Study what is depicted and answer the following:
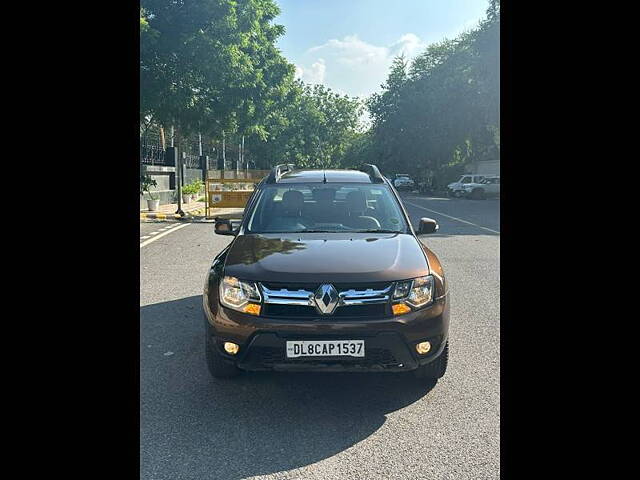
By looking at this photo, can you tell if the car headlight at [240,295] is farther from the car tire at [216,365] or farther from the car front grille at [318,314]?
the car tire at [216,365]

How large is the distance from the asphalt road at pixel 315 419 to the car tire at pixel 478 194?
109ft

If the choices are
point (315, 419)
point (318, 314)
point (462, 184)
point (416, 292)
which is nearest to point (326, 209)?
point (416, 292)

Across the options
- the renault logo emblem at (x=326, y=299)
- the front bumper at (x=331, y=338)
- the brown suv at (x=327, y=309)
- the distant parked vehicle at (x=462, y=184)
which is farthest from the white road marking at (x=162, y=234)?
the distant parked vehicle at (x=462, y=184)

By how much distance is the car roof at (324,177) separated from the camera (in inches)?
227

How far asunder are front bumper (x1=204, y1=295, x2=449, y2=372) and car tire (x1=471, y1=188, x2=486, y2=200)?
3552 cm

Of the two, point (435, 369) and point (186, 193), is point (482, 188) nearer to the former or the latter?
point (186, 193)

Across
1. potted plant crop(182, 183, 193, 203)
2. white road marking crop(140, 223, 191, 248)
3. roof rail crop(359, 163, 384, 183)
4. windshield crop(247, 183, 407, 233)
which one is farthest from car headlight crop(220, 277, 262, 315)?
potted plant crop(182, 183, 193, 203)

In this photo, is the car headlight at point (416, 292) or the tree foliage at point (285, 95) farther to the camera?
the tree foliage at point (285, 95)
